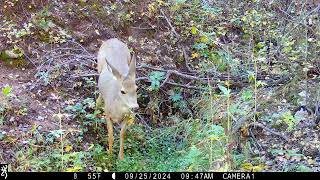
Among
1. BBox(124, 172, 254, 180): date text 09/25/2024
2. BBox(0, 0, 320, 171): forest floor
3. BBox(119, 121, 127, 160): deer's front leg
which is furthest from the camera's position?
BBox(119, 121, 127, 160): deer's front leg

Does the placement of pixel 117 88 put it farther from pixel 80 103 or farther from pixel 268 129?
pixel 268 129

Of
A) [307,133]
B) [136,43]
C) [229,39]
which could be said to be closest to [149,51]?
[136,43]

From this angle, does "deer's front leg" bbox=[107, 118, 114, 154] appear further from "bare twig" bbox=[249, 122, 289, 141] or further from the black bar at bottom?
"bare twig" bbox=[249, 122, 289, 141]

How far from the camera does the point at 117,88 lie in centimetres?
666

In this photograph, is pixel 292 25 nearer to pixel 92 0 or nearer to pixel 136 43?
pixel 136 43

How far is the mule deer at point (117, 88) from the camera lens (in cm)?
650

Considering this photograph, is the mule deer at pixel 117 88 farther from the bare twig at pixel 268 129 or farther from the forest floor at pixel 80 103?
the bare twig at pixel 268 129

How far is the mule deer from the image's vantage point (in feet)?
21.3

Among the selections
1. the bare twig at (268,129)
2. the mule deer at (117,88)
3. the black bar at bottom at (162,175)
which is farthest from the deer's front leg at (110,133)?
the bare twig at (268,129)

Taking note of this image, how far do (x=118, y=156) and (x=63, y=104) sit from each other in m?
1.33

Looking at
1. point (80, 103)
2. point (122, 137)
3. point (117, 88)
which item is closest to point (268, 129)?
point (122, 137)

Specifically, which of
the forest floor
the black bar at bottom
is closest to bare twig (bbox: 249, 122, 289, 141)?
Answer: the forest floor

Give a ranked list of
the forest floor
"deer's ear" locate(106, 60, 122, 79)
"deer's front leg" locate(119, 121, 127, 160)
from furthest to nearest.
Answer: "deer's front leg" locate(119, 121, 127, 160) → "deer's ear" locate(106, 60, 122, 79) → the forest floor

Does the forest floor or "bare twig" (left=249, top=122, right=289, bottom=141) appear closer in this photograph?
the forest floor
